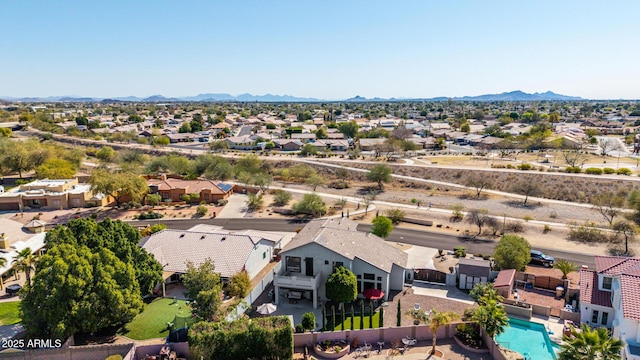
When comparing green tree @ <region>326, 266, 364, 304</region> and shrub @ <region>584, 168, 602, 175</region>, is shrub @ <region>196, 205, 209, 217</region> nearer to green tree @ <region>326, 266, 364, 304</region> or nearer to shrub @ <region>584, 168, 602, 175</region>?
green tree @ <region>326, 266, 364, 304</region>

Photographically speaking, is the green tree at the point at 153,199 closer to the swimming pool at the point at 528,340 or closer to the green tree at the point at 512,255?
the green tree at the point at 512,255

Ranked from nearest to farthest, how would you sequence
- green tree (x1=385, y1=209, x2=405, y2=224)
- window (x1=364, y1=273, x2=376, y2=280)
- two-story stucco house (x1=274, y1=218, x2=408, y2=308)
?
two-story stucco house (x1=274, y1=218, x2=408, y2=308) < window (x1=364, y1=273, x2=376, y2=280) < green tree (x1=385, y1=209, x2=405, y2=224)

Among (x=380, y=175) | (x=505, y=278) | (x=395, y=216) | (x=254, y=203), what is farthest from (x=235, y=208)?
(x=505, y=278)

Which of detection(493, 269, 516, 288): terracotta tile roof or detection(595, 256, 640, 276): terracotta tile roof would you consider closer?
detection(595, 256, 640, 276): terracotta tile roof

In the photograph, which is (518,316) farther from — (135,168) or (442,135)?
(442,135)

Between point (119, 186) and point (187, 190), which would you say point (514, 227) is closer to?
point (187, 190)

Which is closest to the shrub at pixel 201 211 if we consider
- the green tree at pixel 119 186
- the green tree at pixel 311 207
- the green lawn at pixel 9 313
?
the green tree at pixel 119 186

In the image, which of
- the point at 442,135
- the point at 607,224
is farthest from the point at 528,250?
the point at 442,135

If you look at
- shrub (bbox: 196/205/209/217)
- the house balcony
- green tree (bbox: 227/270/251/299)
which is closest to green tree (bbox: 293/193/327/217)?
shrub (bbox: 196/205/209/217)
